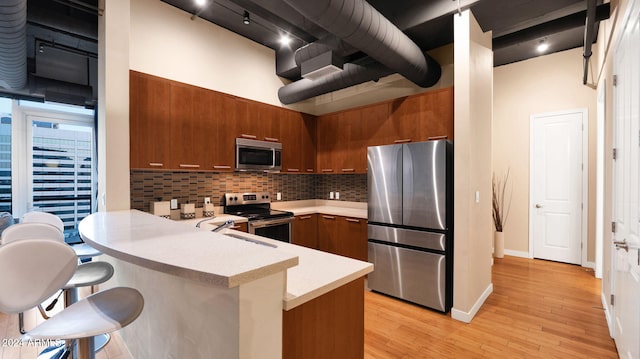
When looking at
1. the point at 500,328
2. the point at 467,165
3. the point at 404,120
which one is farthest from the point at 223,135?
the point at 500,328

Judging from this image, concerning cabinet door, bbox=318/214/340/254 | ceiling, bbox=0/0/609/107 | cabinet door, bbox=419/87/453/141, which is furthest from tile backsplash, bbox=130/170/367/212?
ceiling, bbox=0/0/609/107

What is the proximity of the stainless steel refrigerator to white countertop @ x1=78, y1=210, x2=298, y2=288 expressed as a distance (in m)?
2.22

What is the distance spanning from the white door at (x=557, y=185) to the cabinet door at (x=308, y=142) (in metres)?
3.63

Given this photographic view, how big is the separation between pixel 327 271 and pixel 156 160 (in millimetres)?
2486

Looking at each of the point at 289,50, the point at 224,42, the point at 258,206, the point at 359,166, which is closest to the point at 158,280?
the point at 258,206

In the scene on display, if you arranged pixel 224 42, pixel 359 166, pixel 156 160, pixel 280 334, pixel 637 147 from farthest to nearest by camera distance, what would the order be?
pixel 359 166 < pixel 224 42 < pixel 156 160 < pixel 637 147 < pixel 280 334

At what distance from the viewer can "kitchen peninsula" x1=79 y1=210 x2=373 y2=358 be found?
89 centimetres

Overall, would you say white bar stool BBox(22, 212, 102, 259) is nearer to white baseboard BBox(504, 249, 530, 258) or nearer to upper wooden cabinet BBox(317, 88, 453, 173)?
upper wooden cabinet BBox(317, 88, 453, 173)

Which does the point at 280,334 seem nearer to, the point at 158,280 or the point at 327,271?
the point at 327,271

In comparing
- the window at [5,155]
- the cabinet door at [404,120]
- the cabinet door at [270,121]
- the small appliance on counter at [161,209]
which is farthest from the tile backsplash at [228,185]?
the window at [5,155]

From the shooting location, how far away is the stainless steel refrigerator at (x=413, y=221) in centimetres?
279

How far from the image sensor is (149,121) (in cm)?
288

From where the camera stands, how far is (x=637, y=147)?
1503 mm

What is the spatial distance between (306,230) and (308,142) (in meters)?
1.46
